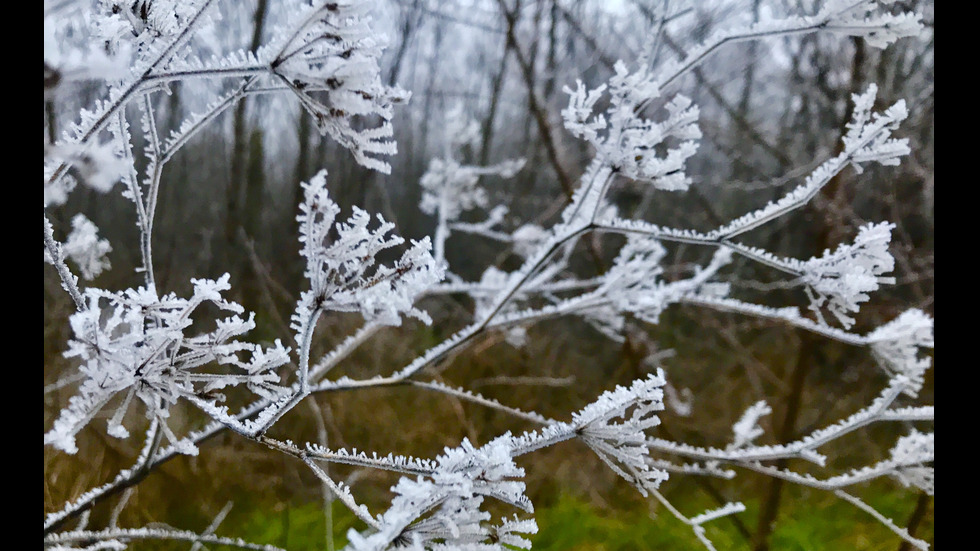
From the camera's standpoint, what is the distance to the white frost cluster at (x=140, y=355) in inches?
26.6

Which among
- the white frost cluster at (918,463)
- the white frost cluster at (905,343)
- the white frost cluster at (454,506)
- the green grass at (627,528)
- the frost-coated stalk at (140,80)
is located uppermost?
the frost-coated stalk at (140,80)

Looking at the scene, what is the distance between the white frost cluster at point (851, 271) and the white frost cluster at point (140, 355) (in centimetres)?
94

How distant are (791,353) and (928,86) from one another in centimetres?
310

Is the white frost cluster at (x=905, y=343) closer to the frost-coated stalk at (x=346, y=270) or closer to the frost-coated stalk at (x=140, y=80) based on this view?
the frost-coated stalk at (x=346, y=270)

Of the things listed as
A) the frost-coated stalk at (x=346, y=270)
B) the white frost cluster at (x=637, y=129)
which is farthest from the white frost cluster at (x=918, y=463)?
the white frost cluster at (x=637, y=129)

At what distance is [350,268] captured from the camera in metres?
0.70

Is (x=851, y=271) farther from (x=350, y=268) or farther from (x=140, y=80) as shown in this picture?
(x=140, y=80)

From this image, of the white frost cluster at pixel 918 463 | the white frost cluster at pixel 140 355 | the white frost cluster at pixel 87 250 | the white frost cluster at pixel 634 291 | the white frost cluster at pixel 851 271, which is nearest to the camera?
the white frost cluster at pixel 140 355


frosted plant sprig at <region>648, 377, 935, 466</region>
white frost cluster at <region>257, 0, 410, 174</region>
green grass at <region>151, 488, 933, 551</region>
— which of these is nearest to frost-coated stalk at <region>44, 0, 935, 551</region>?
white frost cluster at <region>257, 0, 410, 174</region>

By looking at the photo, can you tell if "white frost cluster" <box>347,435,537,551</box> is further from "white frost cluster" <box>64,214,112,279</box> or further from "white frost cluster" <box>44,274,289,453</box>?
"white frost cluster" <box>64,214,112,279</box>

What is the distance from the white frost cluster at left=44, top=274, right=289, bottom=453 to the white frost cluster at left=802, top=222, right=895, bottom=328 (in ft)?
3.07
